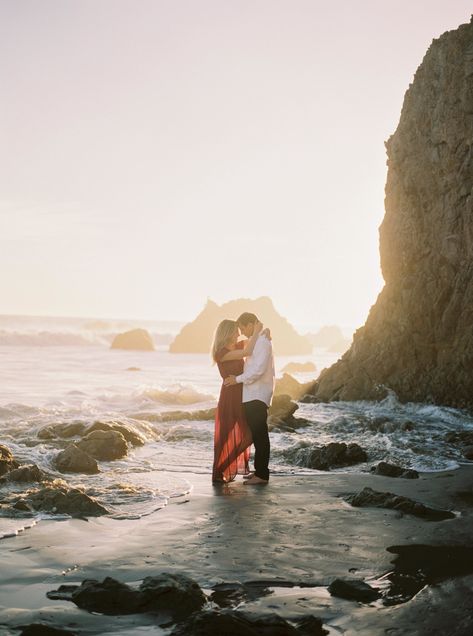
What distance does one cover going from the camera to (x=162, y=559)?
16.6 ft

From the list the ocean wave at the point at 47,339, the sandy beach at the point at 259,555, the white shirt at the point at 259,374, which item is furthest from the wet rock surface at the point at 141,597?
the ocean wave at the point at 47,339

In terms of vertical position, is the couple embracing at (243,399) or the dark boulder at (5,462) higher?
the couple embracing at (243,399)

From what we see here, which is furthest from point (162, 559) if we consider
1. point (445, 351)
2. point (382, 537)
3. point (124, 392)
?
point (124, 392)

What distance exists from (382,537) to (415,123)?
18.3 meters

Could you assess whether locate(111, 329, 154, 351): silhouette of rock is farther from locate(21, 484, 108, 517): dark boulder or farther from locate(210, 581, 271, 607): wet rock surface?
locate(210, 581, 271, 607): wet rock surface

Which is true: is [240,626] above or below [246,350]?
below

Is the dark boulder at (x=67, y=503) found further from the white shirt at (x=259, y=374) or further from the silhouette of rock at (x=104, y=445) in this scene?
the silhouette of rock at (x=104, y=445)

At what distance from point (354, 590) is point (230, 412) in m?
4.73

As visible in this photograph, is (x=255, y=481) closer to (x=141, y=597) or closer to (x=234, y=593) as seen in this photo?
(x=234, y=593)

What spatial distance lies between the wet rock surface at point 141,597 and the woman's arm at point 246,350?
4.74m

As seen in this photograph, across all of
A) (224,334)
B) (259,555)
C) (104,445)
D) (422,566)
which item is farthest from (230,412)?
(422,566)

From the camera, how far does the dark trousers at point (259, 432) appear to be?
869 centimetres

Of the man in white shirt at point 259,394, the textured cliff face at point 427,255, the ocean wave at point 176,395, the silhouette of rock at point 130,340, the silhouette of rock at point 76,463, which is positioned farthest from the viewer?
the silhouette of rock at point 130,340

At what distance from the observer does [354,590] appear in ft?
14.0
